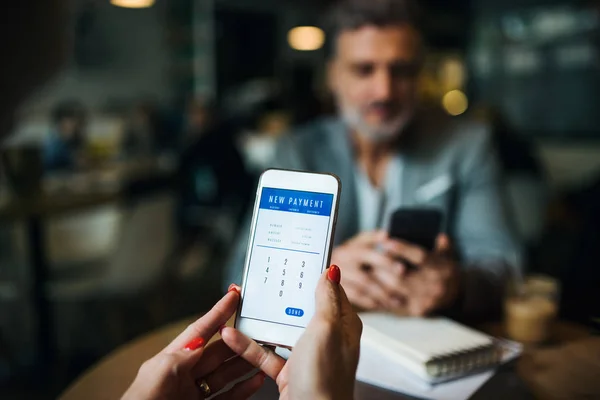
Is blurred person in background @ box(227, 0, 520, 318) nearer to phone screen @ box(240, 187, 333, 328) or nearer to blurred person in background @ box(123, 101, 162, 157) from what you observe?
phone screen @ box(240, 187, 333, 328)

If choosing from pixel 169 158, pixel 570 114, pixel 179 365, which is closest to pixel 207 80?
pixel 169 158

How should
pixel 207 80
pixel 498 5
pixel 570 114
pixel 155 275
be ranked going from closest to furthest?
pixel 155 275, pixel 570 114, pixel 498 5, pixel 207 80

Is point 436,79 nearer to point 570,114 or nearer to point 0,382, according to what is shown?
point 570,114

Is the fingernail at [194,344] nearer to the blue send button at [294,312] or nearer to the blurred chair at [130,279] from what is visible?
the blue send button at [294,312]

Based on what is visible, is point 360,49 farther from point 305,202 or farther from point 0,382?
point 0,382

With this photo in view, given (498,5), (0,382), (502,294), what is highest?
(498,5)

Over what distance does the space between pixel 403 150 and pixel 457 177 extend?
0.12 meters

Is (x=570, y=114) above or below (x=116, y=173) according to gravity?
above

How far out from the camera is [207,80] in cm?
509

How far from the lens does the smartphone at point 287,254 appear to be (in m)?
0.47

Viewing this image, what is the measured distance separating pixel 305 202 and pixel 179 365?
169 mm

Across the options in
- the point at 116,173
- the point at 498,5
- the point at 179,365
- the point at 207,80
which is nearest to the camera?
the point at 179,365

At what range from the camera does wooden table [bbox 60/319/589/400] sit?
56 cm

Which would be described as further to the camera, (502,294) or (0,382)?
(0,382)
